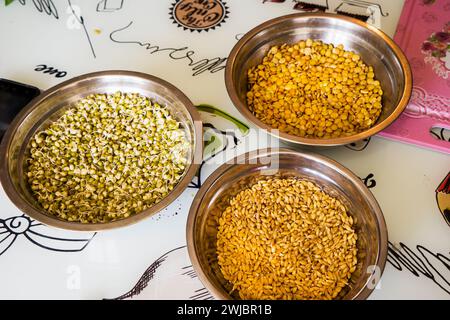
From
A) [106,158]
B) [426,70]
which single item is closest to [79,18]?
[106,158]

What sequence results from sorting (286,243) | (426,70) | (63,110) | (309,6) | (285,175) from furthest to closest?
(309,6) → (426,70) → (63,110) → (285,175) → (286,243)

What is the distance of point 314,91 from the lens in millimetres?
1367

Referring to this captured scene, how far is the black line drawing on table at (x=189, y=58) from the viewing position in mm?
1516

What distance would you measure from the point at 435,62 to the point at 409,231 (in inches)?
26.8

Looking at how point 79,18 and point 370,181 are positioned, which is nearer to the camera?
point 370,181

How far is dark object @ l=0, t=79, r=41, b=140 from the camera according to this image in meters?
1.30

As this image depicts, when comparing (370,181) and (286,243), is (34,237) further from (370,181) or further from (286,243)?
(370,181)

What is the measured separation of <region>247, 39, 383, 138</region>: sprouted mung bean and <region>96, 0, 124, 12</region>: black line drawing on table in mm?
Result: 682

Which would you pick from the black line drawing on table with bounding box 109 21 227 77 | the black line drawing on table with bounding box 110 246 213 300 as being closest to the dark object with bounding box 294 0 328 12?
the black line drawing on table with bounding box 109 21 227 77

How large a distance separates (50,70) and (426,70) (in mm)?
1369

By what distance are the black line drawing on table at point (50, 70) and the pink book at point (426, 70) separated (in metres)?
1.15

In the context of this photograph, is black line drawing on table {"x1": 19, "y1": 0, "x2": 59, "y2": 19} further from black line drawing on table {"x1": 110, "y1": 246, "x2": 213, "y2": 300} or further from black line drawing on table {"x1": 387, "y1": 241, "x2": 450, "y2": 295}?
black line drawing on table {"x1": 387, "y1": 241, "x2": 450, "y2": 295}
